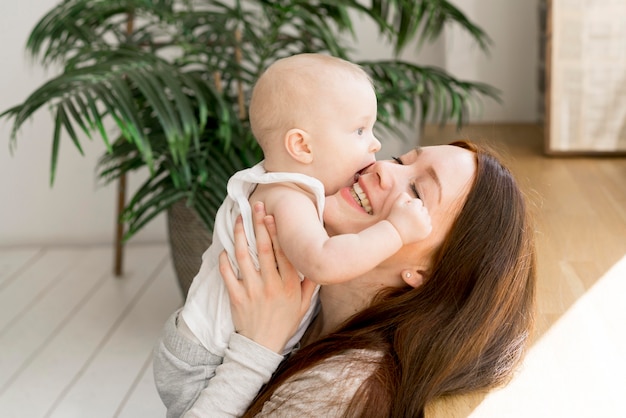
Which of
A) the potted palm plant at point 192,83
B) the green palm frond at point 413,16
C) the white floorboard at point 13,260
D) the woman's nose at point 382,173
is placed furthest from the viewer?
the white floorboard at point 13,260

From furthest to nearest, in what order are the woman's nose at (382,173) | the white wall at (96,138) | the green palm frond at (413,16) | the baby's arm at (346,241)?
the white wall at (96,138)
the green palm frond at (413,16)
the woman's nose at (382,173)
the baby's arm at (346,241)

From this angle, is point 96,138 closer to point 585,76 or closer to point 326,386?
point 585,76

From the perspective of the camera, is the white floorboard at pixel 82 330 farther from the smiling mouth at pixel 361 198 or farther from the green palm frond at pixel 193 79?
the smiling mouth at pixel 361 198

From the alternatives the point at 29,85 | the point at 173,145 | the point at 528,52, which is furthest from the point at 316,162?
the point at 29,85

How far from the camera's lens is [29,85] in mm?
3898

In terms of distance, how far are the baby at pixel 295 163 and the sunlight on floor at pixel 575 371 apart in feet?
0.96

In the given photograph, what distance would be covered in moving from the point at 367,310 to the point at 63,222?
306cm

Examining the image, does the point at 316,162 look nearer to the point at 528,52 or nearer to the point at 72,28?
the point at 72,28

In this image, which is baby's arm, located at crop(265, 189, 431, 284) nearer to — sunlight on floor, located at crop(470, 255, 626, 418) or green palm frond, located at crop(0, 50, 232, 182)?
sunlight on floor, located at crop(470, 255, 626, 418)

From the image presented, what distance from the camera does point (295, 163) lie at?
134 cm

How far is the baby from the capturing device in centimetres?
127

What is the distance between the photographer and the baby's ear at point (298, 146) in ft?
4.34

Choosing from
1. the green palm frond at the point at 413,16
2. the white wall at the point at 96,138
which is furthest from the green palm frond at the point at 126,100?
the white wall at the point at 96,138

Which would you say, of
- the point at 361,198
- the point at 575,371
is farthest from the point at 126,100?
the point at 575,371
